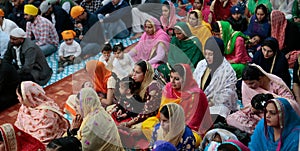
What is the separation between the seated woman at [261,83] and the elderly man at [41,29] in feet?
9.89

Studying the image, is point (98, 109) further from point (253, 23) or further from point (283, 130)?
point (253, 23)

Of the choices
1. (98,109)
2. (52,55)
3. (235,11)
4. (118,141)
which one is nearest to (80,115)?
(98,109)

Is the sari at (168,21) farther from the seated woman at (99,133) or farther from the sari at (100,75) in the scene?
the seated woman at (99,133)

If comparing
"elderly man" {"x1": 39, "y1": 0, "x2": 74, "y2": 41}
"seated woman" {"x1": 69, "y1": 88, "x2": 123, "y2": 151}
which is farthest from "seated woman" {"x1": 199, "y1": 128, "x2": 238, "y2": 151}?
"elderly man" {"x1": 39, "y1": 0, "x2": 74, "y2": 41}

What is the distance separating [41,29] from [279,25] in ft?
9.72

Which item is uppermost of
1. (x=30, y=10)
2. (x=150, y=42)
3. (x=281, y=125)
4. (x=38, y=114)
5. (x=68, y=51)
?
(x=30, y=10)

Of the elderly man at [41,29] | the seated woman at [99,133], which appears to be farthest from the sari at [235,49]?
the elderly man at [41,29]

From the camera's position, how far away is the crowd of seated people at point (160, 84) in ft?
11.0

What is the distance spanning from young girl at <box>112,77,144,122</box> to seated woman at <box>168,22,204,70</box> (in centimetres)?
106

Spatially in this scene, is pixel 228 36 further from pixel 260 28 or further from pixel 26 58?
pixel 26 58

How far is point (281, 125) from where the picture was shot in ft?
10.3

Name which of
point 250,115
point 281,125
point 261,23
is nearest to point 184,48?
point 261,23

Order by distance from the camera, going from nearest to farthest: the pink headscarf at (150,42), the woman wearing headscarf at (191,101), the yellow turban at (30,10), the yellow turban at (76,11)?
the woman wearing headscarf at (191,101)
the pink headscarf at (150,42)
the yellow turban at (30,10)
the yellow turban at (76,11)

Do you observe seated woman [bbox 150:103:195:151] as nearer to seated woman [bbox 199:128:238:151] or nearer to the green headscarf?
seated woman [bbox 199:128:238:151]
